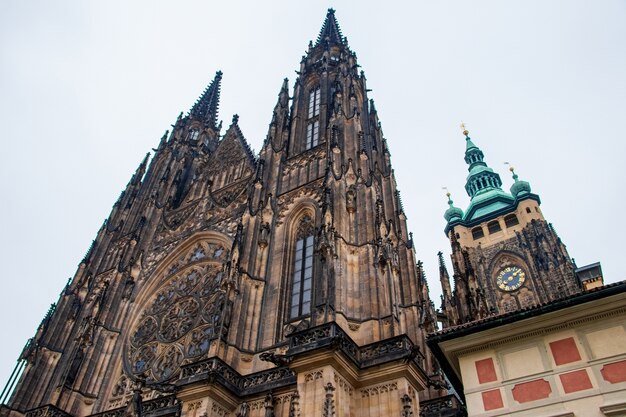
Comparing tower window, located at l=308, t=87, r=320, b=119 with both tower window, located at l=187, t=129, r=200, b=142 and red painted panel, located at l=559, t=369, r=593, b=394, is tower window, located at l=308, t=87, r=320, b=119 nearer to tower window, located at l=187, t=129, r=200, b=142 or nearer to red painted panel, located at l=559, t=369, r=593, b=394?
tower window, located at l=187, t=129, r=200, b=142

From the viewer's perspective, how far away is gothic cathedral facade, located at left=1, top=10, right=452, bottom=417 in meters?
13.4

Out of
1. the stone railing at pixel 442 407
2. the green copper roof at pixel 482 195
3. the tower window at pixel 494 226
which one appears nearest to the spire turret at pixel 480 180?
the green copper roof at pixel 482 195

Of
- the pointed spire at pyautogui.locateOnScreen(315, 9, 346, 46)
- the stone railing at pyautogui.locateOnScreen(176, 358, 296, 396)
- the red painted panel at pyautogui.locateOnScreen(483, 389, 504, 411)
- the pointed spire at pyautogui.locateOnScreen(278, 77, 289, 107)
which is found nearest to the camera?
the red painted panel at pyautogui.locateOnScreen(483, 389, 504, 411)

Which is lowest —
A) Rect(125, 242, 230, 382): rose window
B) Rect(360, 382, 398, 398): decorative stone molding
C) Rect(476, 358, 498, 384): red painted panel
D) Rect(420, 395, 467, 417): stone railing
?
Rect(476, 358, 498, 384): red painted panel

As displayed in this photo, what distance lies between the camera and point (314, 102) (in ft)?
84.0

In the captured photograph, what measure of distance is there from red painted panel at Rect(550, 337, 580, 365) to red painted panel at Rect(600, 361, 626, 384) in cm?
44

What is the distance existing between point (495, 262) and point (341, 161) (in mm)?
26635

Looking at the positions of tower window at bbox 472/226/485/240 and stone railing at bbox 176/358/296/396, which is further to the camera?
tower window at bbox 472/226/485/240

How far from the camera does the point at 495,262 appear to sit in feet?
136

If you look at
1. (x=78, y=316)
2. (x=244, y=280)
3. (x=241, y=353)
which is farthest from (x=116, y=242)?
(x=241, y=353)

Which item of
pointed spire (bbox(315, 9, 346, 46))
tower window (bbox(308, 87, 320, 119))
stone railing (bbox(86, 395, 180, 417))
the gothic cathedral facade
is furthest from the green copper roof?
stone railing (bbox(86, 395, 180, 417))

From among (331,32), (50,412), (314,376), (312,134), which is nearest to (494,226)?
(331,32)

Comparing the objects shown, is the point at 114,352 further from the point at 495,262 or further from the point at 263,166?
the point at 495,262

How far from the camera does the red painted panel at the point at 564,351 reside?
881cm
